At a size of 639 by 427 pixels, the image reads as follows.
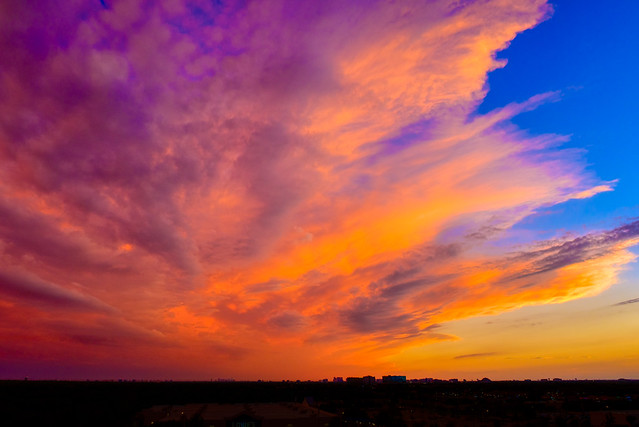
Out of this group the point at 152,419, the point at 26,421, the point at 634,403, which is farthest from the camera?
the point at 634,403

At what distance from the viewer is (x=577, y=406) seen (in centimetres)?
10300

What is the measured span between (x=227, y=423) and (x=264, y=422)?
4.52 m

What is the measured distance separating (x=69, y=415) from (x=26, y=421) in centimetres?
795

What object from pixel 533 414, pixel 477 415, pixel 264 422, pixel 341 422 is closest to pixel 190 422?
pixel 264 422

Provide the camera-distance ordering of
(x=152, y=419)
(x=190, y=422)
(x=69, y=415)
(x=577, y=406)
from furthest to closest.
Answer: (x=577, y=406) < (x=69, y=415) < (x=152, y=419) < (x=190, y=422)

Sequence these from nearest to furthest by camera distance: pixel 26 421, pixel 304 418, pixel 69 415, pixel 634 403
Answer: pixel 304 418 → pixel 26 421 → pixel 69 415 → pixel 634 403

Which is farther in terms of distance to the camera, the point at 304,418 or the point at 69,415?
the point at 69,415

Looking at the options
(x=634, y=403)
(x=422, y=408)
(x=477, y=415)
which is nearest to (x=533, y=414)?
(x=477, y=415)

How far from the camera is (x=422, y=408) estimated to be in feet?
344

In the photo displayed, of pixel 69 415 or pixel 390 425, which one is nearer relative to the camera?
pixel 390 425

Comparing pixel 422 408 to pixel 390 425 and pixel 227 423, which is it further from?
pixel 227 423

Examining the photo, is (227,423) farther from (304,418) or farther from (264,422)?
(304,418)

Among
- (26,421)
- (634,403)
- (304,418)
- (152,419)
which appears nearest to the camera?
(304,418)

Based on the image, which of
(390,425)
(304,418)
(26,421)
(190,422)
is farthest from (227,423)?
(26,421)
